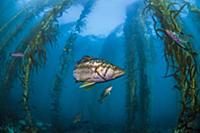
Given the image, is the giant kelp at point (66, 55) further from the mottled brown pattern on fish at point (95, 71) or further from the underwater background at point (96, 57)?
the mottled brown pattern on fish at point (95, 71)

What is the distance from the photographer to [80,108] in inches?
436

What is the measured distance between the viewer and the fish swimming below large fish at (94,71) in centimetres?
379

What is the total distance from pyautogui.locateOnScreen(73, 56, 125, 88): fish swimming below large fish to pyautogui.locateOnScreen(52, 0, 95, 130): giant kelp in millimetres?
3859

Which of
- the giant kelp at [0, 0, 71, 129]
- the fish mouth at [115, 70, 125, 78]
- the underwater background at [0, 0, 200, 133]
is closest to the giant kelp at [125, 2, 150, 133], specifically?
the underwater background at [0, 0, 200, 133]

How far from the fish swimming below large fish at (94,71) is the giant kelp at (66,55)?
386cm

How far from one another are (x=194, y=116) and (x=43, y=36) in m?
3.13

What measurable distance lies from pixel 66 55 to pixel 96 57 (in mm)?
2529

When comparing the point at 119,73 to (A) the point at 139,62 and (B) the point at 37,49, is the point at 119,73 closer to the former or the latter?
(B) the point at 37,49

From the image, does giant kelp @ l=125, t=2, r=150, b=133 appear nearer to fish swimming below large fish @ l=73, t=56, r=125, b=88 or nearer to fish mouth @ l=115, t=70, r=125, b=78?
fish swimming below large fish @ l=73, t=56, r=125, b=88

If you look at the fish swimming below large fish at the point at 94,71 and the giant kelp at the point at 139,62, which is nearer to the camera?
Result: the fish swimming below large fish at the point at 94,71

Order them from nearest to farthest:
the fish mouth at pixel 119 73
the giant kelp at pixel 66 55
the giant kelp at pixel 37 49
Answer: the fish mouth at pixel 119 73
the giant kelp at pixel 37 49
the giant kelp at pixel 66 55

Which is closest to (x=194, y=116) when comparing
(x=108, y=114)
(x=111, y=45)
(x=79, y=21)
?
(x=79, y=21)

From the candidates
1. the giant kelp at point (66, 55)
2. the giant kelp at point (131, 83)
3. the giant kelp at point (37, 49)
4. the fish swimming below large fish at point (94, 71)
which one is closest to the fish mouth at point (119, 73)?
the fish swimming below large fish at point (94, 71)

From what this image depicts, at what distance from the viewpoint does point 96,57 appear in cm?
567
